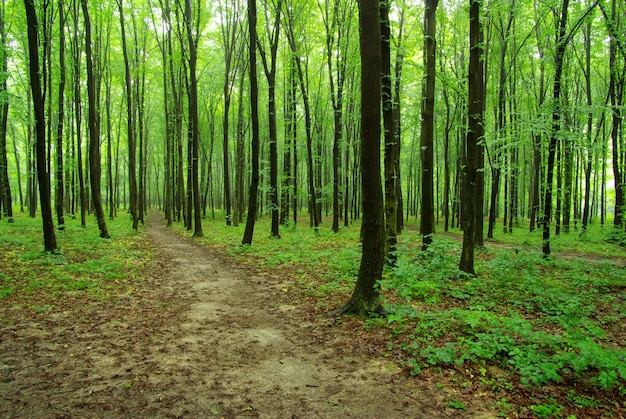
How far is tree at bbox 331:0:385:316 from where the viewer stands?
18.0 feet

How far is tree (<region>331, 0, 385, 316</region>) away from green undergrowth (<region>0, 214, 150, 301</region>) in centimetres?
566

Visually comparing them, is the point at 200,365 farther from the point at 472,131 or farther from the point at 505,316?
the point at 472,131

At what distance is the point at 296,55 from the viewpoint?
16.2 metres

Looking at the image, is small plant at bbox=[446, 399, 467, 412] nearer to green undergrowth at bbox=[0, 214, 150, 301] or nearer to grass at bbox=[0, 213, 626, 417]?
grass at bbox=[0, 213, 626, 417]

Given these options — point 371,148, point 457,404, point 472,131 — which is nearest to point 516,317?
point 457,404

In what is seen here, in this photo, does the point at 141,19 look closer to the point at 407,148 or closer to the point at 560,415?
the point at 560,415

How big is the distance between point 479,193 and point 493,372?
870 cm

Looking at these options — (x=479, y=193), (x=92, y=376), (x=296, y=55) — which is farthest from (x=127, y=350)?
(x=296, y=55)

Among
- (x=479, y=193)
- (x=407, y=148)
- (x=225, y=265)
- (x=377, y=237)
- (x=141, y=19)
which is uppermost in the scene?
(x=141, y=19)

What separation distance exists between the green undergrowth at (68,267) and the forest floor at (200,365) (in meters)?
0.78

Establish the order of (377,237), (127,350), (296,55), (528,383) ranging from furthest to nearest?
(296,55), (377,237), (127,350), (528,383)

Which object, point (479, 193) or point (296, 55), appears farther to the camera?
point (296, 55)

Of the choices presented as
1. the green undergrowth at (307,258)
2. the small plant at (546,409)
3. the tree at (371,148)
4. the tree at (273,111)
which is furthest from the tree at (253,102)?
the small plant at (546,409)

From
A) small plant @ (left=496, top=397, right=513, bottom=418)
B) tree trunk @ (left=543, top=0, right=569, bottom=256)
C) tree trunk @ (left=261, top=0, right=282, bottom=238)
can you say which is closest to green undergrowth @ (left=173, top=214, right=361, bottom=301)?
tree trunk @ (left=261, top=0, right=282, bottom=238)
